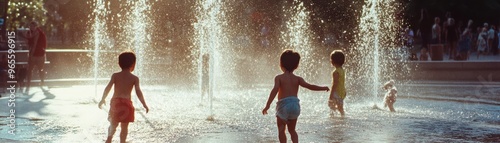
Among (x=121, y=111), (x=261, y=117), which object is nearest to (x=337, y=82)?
(x=261, y=117)

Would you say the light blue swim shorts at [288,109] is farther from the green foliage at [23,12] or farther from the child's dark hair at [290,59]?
the green foliage at [23,12]

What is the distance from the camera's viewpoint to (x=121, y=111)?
26.9 ft

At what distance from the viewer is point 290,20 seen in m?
40.8

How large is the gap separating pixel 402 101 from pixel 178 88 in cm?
616

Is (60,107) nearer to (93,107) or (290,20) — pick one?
(93,107)

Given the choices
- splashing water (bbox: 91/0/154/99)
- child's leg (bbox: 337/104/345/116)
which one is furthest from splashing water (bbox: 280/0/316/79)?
child's leg (bbox: 337/104/345/116)

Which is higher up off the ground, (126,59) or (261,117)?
(126,59)

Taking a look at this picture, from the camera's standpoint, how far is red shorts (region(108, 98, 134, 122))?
8156mm

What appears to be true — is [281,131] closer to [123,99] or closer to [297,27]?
[123,99]

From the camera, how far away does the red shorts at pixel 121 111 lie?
8.16m

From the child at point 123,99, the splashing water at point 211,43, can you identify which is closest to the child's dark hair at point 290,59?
the child at point 123,99

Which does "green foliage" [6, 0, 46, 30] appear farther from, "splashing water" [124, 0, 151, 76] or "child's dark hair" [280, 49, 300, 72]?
"child's dark hair" [280, 49, 300, 72]

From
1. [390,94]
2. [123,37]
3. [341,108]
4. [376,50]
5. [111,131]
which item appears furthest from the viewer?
[123,37]

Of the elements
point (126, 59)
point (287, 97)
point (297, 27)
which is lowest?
point (287, 97)
